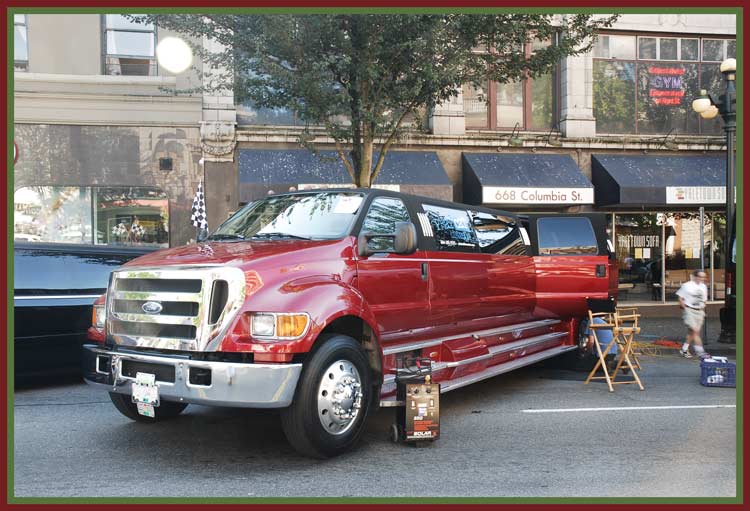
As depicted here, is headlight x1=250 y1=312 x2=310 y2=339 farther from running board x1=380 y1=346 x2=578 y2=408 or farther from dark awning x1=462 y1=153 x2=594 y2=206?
dark awning x1=462 y1=153 x2=594 y2=206

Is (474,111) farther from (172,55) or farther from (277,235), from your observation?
(277,235)

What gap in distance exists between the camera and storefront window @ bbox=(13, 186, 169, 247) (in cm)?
1603

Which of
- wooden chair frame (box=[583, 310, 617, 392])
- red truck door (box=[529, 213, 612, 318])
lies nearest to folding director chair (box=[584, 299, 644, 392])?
wooden chair frame (box=[583, 310, 617, 392])

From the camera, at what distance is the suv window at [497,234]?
7.82 meters

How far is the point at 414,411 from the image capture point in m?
5.52

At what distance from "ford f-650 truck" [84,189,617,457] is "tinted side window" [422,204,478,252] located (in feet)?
0.08

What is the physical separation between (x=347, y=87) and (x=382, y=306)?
6674 millimetres

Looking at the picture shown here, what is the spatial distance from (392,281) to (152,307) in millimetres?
2115

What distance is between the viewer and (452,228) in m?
7.20

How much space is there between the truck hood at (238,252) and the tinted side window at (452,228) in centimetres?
148

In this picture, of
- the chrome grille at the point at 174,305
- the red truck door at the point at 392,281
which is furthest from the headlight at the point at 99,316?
the red truck door at the point at 392,281

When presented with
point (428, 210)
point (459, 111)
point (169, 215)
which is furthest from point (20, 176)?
point (428, 210)

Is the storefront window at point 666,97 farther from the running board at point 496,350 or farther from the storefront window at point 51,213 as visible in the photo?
the storefront window at point 51,213

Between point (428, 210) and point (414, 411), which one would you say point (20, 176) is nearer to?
point (428, 210)
